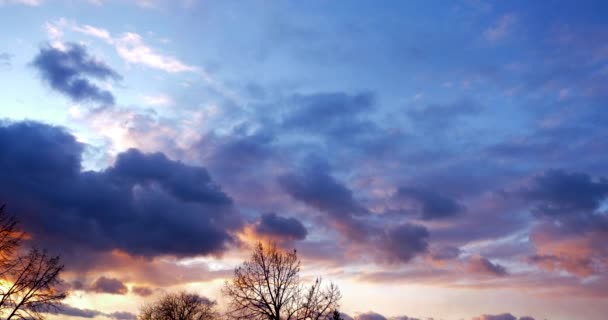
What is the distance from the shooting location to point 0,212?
27734mm

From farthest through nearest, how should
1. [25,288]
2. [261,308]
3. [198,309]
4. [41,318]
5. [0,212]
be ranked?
[198,309]
[261,308]
[25,288]
[41,318]
[0,212]

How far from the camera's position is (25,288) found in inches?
1309

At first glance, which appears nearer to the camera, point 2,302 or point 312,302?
point 2,302

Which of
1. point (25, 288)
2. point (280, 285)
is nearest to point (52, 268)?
point (25, 288)

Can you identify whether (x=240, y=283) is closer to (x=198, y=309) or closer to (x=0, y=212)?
(x=0, y=212)

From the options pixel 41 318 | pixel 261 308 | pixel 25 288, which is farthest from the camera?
pixel 261 308

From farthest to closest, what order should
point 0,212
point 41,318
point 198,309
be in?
point 198,309, point 41,318, point 0,212

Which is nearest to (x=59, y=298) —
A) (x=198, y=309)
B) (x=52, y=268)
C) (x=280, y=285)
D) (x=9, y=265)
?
(x=52, y=268)

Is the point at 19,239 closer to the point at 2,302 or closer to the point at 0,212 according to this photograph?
the point at 0,212

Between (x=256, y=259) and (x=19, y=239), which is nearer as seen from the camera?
(x=19, y=239)

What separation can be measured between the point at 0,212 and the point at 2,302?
7661 millimetres

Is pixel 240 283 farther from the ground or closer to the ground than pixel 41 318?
farther from the ground

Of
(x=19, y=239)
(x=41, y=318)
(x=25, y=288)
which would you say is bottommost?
(x=41, y=318)

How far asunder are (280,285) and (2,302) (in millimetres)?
22152
